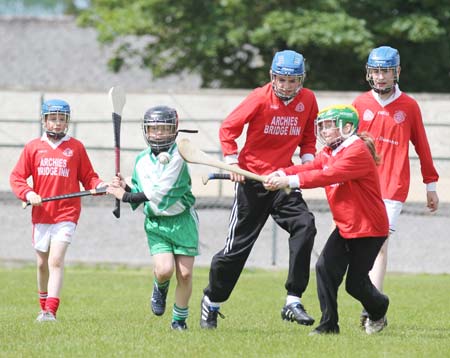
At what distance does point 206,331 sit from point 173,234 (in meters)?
0.80

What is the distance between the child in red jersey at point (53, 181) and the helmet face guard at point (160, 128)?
1.15 m

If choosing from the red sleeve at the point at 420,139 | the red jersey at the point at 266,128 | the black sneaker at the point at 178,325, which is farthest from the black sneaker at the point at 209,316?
the red sleeve at the point at 420,139

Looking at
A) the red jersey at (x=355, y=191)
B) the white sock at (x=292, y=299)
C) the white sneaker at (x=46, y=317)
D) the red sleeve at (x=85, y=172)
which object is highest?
the red jersey at (x=355, y=191)

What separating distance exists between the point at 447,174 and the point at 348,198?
A: 12947mm

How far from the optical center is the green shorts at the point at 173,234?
28.1 ft

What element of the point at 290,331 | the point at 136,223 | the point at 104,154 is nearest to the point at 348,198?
the point at 290,331

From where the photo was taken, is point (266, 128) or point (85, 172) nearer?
point (266, 128)

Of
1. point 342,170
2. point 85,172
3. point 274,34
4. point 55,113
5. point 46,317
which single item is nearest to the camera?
point 342,170

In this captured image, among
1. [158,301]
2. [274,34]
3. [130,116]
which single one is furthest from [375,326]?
[130,116]

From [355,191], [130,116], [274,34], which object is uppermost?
[355,191]

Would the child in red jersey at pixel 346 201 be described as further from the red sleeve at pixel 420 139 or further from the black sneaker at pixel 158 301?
the black sneaker at pixel 158 301

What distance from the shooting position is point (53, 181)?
9.62m

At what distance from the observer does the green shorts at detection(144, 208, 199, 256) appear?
8.56 metres

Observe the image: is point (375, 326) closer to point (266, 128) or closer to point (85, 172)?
point (266, 128)
